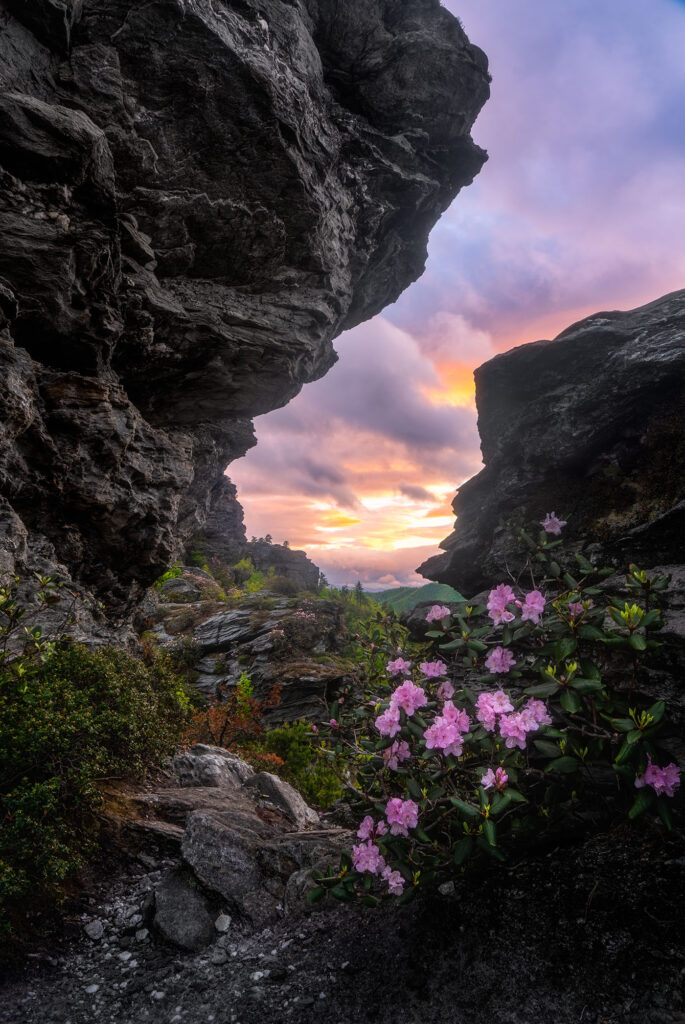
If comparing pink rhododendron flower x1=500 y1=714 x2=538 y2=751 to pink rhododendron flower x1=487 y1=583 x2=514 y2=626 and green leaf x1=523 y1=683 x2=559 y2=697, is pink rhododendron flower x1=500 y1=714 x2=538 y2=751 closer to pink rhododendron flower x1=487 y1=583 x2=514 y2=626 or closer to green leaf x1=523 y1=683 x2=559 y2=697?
green leaf x1=523 y1=683 x2=559 y2=697

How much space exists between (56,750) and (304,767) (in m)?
8.13

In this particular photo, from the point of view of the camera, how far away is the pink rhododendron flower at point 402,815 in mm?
3672

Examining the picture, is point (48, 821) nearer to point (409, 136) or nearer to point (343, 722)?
point (343, 722)

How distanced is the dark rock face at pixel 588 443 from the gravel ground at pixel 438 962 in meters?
3.34

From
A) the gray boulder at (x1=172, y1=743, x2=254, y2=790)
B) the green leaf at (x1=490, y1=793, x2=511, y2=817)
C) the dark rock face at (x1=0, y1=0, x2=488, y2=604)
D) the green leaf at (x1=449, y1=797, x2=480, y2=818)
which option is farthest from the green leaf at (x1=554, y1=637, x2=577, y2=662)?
the dark rock face at (x1=0, y1=0, x2=488, y2=604)

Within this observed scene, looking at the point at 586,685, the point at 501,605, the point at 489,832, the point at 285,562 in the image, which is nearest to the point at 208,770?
the point at 489,832

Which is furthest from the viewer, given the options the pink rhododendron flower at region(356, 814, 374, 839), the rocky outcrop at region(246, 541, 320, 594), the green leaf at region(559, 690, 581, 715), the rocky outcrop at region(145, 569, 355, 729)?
the rocky outcrop at region(246, 541, 320, 594)

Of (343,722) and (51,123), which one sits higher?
(51,123)

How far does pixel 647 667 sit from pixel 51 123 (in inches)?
505

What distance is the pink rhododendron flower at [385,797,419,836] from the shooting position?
3.67 m

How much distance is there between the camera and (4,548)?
25.3 ft

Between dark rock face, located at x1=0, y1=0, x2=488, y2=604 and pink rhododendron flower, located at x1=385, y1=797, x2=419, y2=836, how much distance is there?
750 centimetres

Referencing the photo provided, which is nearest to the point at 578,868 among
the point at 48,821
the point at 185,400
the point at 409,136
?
the point at 48,821

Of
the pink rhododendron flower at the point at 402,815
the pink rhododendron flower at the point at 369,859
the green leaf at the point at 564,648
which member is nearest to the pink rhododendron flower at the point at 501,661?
the green leaf at the point at 564,648
